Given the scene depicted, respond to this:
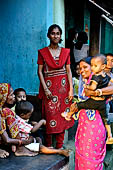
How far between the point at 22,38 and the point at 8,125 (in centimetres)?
212

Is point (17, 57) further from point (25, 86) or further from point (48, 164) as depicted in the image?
point (48, 164)

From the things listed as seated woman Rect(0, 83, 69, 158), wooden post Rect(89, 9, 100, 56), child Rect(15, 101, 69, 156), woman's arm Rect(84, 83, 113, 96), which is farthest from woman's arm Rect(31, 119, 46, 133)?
wooden post Rect(89, 9, 100, 56)

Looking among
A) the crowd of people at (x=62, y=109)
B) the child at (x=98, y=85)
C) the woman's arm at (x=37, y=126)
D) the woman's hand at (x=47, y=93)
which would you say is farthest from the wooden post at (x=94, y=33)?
the child at (x=98, y=85)

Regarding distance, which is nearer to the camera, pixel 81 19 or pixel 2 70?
pixel 2 70

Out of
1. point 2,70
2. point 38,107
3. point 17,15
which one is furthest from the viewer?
point 2,70

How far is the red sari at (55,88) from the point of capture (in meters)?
3.25

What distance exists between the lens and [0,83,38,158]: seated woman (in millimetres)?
2795

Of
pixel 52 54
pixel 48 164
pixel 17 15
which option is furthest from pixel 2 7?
pixel 48 164

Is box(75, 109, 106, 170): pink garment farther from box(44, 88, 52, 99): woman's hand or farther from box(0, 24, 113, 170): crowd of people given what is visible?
box(44, 88, 52, 99): woman's hand

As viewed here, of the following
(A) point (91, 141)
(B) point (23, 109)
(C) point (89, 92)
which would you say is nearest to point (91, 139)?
(A) point (91, 141)

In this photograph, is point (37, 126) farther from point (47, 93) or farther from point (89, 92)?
point (89, 92)

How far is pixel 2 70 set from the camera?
4.84 m

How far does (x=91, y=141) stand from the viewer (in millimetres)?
2207

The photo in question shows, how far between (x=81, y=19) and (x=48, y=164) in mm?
4613
